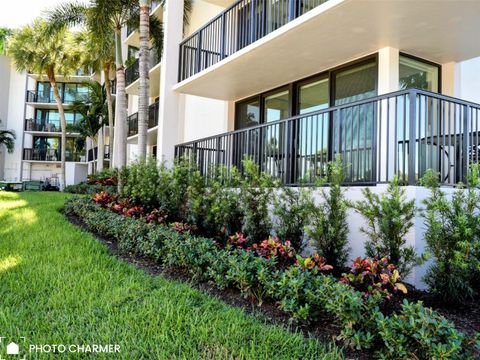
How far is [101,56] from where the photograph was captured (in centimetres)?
1809

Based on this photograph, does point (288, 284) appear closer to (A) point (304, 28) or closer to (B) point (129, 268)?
(B) point (129, 268)

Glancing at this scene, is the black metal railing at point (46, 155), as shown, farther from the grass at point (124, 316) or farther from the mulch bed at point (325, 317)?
the mulch bed at point (325, 317)

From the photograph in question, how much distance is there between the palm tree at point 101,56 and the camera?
15.1m

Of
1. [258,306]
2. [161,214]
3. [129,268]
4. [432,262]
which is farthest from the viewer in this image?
[161,214]

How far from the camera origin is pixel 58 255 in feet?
17.6

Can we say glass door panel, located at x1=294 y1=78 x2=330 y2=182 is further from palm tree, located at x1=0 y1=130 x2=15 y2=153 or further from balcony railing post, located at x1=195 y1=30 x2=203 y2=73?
palm tree, located at x1=0 y1=130 x2=15 y2=153

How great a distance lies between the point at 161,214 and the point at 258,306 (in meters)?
4.10

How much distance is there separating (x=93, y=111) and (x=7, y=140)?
12352mm

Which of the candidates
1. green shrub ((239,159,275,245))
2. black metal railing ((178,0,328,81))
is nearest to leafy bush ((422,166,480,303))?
green shrub ((239,159,275,245))

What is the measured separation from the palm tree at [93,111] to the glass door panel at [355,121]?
23.2m

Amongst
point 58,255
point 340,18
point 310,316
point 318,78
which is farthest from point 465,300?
point 318,78

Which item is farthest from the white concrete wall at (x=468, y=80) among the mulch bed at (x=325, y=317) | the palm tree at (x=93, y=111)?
the palm tree at (x=93, y=111)

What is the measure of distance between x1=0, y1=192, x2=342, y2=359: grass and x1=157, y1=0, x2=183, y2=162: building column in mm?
5861

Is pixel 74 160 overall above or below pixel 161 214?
above
